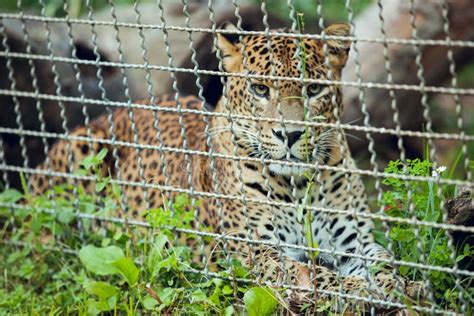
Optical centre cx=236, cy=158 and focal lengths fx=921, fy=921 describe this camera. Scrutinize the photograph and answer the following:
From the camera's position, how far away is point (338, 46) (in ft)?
17.5

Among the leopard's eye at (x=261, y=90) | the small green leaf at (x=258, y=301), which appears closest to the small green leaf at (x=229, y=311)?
the small green leaf at (x=258, y=301)

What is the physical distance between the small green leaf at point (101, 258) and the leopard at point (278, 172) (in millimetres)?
434

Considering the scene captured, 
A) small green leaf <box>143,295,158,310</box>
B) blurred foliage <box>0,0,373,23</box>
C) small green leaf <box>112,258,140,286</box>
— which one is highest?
blurred foliage <box>0,0,373,23</box>

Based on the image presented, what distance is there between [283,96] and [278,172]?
46 cm

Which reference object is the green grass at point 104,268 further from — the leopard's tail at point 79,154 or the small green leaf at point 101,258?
the leopard's tail at point 79,154

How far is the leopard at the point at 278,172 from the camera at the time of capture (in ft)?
16.4

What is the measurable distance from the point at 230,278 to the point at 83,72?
165 inches

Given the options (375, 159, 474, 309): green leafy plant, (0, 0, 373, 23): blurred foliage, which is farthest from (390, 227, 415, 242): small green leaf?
(0, 0, 373, 23): blurred foliage

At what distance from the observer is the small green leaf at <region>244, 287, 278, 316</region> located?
4891 millimetres

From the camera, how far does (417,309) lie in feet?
14.7

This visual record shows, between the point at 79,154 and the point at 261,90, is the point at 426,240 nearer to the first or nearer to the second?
the point at 261,90

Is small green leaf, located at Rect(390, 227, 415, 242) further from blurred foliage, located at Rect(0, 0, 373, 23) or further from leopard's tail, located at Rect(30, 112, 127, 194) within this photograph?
blurred foliage, located at Rect(0, 0, 373, 23)

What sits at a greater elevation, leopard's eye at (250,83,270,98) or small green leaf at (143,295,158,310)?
leopard's eye at (250,83,270,98)

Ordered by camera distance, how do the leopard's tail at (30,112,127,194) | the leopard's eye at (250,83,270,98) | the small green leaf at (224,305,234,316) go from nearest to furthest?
1. the small green leaf at (224,305,234,316)
2. the leopard's eye at (250,83,270,98)
3. the leopard's tail at (30,112,127,194)
